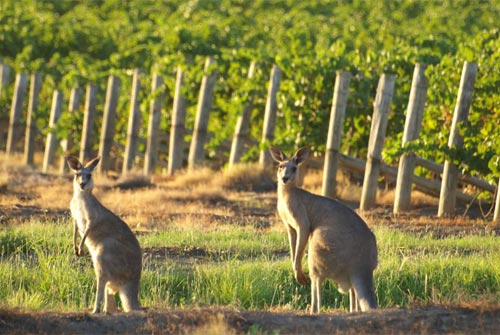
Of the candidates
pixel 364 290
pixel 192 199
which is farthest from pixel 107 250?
pixel 192 199

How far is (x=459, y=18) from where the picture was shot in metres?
38.9

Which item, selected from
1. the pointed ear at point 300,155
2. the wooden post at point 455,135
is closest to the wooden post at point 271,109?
the wooden post at point 455,135

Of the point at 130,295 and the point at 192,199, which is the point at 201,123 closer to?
the point at 192,199

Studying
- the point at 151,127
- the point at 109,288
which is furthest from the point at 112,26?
the point at 109,288

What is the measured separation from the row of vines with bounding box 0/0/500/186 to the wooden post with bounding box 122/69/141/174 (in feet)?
1.60

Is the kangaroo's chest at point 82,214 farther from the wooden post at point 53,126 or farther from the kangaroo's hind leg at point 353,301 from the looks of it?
the wooden post at point 53,126

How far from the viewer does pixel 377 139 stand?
17281 millimetres

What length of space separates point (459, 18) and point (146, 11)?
36.5 feet

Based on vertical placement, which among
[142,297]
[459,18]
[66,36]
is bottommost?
[142,297]

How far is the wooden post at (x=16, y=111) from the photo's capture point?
25.8 metres

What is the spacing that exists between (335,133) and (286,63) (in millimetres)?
3151

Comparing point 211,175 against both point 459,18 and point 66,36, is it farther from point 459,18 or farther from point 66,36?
point 459,18

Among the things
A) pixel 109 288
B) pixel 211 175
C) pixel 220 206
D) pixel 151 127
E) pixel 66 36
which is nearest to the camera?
pixel 109 288

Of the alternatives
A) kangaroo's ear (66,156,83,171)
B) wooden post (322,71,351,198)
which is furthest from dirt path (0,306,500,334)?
wooden post (322,71,351,198)
